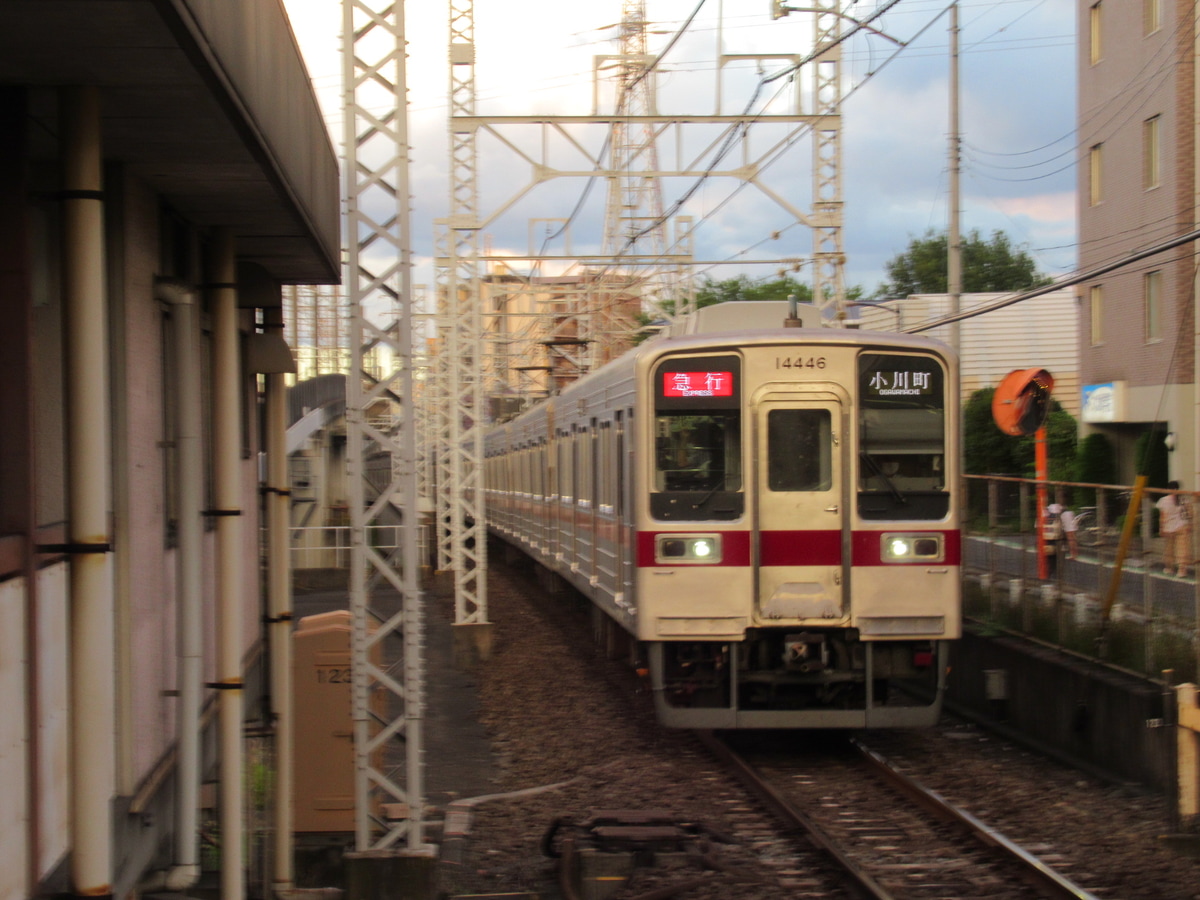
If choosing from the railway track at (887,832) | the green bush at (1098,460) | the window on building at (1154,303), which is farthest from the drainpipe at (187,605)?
the green bush at (1098,460)

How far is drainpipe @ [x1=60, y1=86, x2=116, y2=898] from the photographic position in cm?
346

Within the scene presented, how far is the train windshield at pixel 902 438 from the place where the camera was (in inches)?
354

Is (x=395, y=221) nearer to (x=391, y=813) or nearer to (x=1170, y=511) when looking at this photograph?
(x=391, y=813)

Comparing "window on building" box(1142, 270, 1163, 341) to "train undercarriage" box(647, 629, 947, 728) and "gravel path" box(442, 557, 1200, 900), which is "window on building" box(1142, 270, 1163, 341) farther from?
"train undercarriage" box(647, 629, 947, 728)

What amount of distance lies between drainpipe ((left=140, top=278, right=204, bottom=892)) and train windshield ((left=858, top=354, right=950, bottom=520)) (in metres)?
5.11

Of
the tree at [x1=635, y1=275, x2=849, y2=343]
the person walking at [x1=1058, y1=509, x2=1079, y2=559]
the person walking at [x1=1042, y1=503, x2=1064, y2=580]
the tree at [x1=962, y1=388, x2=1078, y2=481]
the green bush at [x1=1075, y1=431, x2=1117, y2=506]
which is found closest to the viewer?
the person walking at [x1=1058, y1=509, x2=1079, y2=559]

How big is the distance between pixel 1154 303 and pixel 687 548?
18.6 metres

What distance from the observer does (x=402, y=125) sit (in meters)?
6.62

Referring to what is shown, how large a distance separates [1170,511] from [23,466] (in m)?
7.13

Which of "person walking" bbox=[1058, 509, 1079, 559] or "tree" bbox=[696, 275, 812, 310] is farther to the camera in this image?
"tree" bbox=[696, 275, 812, 310]

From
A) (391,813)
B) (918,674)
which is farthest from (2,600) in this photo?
(918,674)

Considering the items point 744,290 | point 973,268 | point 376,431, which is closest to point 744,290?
point 744,290

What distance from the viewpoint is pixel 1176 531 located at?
8.29 metres

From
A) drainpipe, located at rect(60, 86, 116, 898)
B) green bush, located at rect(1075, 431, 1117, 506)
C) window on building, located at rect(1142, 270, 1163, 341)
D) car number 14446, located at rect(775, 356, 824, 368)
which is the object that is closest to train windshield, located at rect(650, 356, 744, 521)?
car number 14446, located at rect(775, 356, 824, 368)
